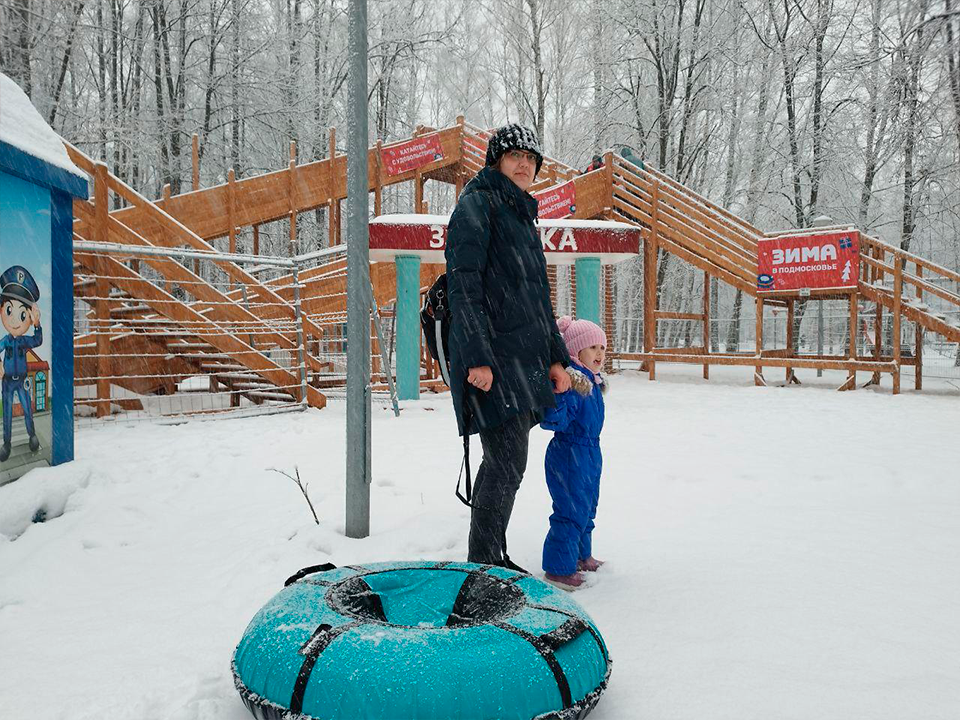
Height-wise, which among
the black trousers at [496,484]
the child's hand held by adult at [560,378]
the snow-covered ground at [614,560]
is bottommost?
the snow-covered ground at [614,560]

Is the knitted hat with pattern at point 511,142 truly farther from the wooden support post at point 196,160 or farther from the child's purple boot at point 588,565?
the wooden support post at point 196,160

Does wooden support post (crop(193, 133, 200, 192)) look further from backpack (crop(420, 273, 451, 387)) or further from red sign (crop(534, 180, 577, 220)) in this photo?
backpack (crop(420, 273, 451, 387))

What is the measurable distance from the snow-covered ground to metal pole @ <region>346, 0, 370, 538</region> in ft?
0.84

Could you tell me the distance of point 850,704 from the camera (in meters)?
1.86

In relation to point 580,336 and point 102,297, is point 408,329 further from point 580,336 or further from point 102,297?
point 580,336

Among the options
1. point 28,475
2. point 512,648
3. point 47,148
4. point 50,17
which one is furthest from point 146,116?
point 512,648

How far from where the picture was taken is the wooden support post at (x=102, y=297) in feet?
22.7

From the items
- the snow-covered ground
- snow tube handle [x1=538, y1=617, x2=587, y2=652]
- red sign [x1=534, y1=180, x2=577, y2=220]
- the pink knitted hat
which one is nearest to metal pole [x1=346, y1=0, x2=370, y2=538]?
the snow-covered ground

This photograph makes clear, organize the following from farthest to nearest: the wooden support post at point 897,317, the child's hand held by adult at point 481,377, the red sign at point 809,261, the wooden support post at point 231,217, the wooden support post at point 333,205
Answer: the wooden support post at point 333,205 < the wooden support post at point 231,217 < the red sign at point 809,261 < the wooden support post at point 897,317 < the child's hand held by adult at point 481,377

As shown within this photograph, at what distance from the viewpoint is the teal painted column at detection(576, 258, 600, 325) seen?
30.3 feet

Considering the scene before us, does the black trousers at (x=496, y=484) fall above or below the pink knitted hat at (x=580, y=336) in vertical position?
below

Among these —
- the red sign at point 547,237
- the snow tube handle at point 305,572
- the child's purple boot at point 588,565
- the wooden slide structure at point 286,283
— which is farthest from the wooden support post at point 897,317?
the snow tube handle at point 305,572

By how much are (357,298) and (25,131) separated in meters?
2.59

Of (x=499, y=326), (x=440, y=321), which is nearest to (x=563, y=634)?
(x=499, y=326)
